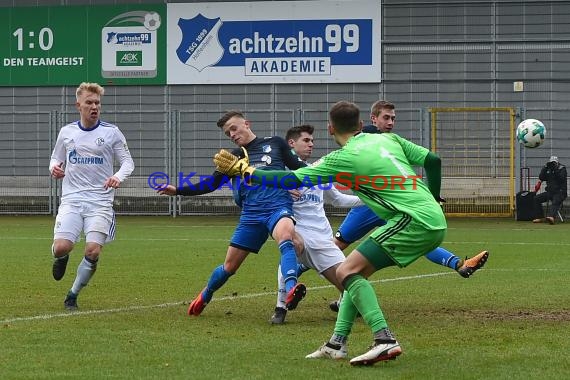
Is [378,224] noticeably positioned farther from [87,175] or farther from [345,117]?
[345,117]

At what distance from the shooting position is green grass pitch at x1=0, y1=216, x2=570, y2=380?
7.20 m

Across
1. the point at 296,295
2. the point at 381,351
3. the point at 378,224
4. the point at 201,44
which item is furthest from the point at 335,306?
the point at 201,44

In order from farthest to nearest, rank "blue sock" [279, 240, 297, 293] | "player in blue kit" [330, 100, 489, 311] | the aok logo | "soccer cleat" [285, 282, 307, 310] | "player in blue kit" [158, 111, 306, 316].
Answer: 1. the aok logo
2. "player in blue kit" [330, 100, 489, 311]
3. "player in blue kit" [158, 111, 306, 316]
4. "blue sock" [279, 240, 297, 293]
5. "soccer cleat" [285, 282, 307, 310]

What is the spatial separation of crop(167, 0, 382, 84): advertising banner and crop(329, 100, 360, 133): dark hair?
2235 cm

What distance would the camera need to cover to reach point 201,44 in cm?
3062

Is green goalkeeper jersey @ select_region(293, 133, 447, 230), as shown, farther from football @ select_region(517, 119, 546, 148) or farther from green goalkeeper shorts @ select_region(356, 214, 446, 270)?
football @ select_region(517, 119, 546, 148)

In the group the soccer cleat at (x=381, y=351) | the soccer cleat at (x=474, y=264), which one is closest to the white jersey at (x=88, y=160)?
the soccer cleat at (x=474, y=264)

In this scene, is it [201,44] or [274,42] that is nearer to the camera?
[274,42]

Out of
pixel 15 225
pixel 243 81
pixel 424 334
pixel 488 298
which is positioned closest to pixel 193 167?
pixel 243 81

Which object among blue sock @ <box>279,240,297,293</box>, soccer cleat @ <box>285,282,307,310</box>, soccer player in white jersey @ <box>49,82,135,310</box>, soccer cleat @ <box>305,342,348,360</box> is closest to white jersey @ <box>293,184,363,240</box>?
blue sock @ <box>279,240,297,293</box>

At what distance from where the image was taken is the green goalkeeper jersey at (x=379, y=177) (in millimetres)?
7566

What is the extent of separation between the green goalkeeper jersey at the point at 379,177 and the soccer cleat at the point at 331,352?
0.94 meters

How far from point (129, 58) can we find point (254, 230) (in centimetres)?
2144

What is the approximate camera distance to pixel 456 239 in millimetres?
21391
